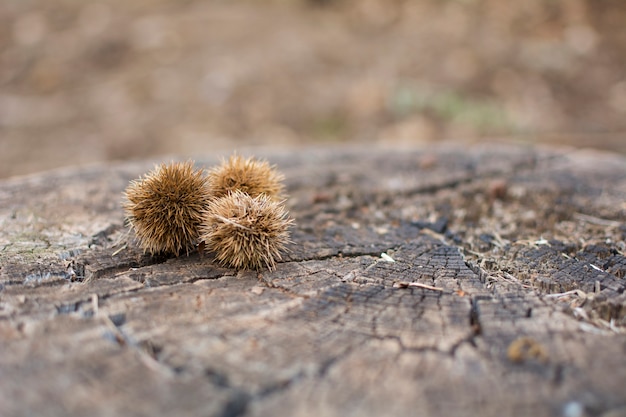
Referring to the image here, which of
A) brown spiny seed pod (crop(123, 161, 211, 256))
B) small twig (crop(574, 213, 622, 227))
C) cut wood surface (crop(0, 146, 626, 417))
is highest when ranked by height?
brown spiny seed pod (crop(123, 161, 211, 256))

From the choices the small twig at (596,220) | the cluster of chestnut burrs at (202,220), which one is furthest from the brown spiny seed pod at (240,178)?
the small twig at (596,220)

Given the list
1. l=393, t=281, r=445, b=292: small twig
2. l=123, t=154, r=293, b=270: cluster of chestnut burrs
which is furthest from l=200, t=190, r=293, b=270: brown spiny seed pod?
l=393, t=281, r=445, b=292: small twig

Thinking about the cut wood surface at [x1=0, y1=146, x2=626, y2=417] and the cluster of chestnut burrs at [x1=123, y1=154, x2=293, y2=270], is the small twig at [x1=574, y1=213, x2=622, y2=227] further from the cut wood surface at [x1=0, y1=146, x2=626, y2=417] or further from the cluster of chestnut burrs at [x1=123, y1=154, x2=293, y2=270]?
the cluster of chestnut burrs at [x1=123, y1=154, x2=293, y2=270]

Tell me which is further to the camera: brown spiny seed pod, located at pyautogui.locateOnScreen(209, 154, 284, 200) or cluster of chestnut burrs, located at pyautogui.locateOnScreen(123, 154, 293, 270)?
brown spiny seed pod, located at pyautogui.locateOnScreen(209, 154, 284, 200)

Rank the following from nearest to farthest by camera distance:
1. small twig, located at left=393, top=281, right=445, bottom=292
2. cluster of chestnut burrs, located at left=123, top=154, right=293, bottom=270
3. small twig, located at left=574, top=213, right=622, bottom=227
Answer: small twig, located at left=393, top=281, right=445, bottom=292 < cluster of chestnut burrs, located at left=123, top=154, right=293, bottom=270 < small twig, located at left=574, top=213, right=622, bottom=227

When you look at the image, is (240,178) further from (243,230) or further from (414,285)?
(414,285)

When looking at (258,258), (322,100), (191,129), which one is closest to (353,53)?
(322,100)

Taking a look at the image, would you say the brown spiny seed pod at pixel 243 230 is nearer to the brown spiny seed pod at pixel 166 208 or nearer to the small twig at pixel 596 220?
the brown spiny seed pod at pixel 166 208
